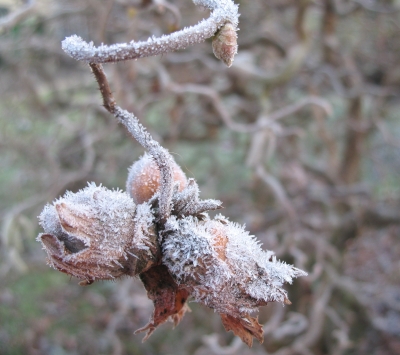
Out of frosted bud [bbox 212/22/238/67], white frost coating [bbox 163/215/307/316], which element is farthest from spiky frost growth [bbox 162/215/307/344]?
frosted bud [bbox 212/22/238/67]

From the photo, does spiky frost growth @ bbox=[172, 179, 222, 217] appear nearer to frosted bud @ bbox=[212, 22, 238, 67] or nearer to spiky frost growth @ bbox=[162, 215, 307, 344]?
spiky frost growth @ bbox=[162, 215, 307, 344]

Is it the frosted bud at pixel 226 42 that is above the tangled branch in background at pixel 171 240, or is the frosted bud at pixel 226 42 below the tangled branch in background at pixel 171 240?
above

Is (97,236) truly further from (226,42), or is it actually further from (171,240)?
(226,42)

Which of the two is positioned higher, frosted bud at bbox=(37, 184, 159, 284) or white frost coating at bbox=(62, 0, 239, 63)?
white frost coating at bbox=(62, 0, 239, 63)

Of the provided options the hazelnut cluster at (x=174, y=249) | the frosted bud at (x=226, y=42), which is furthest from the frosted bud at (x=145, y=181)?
the frosted bud at (x=226, y=42)

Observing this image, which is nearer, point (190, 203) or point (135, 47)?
point (135, 47)

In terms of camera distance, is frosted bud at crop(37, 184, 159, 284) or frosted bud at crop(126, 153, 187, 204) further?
frosted bud at crop(126, 153, 187, 204)

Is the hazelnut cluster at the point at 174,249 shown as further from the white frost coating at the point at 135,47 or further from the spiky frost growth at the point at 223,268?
the white frost coating at the point at 135,47

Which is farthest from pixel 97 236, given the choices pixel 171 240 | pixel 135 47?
pixel 135 47
